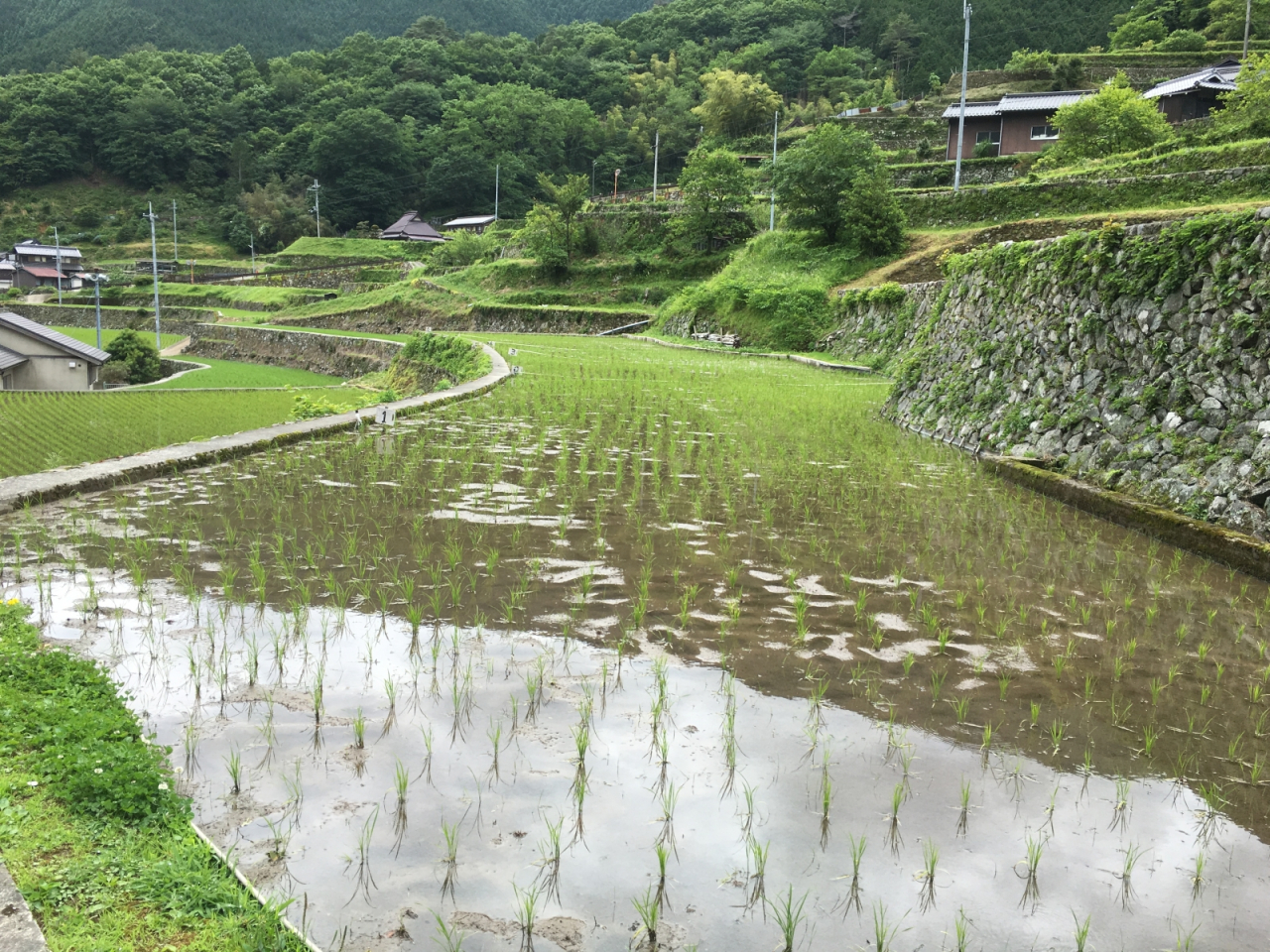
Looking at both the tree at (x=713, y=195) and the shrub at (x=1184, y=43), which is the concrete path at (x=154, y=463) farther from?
the shrub at (x=1184, y=43)

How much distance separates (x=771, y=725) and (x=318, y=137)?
308 feet

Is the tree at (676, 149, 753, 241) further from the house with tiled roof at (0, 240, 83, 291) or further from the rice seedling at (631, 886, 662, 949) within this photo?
the house with tiled roof at (0, 240, 83, 291)

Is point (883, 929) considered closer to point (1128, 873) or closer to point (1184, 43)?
point (1128, 873)

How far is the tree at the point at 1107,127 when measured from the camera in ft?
110

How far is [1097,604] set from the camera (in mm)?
5414

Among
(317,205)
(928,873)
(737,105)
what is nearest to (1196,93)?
(737,105)

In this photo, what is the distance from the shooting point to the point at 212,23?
417 ft

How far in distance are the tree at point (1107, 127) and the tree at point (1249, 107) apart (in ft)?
7.55

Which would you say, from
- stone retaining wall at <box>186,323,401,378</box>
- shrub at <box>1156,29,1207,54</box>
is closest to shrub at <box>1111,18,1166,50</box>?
shrub at <box>1156,29,1207,54</box>

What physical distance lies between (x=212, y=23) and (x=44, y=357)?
12232 centimetres

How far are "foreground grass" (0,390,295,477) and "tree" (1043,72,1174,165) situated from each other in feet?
103

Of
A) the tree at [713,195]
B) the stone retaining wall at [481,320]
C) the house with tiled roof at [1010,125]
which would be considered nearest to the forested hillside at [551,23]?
the house with tiled roof at [1010,125]

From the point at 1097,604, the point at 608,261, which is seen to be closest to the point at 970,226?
the point at 608,261

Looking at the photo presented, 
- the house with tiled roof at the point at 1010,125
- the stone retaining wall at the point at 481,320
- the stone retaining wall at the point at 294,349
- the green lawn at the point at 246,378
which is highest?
the house with tiled roof at the point at 1010,125
